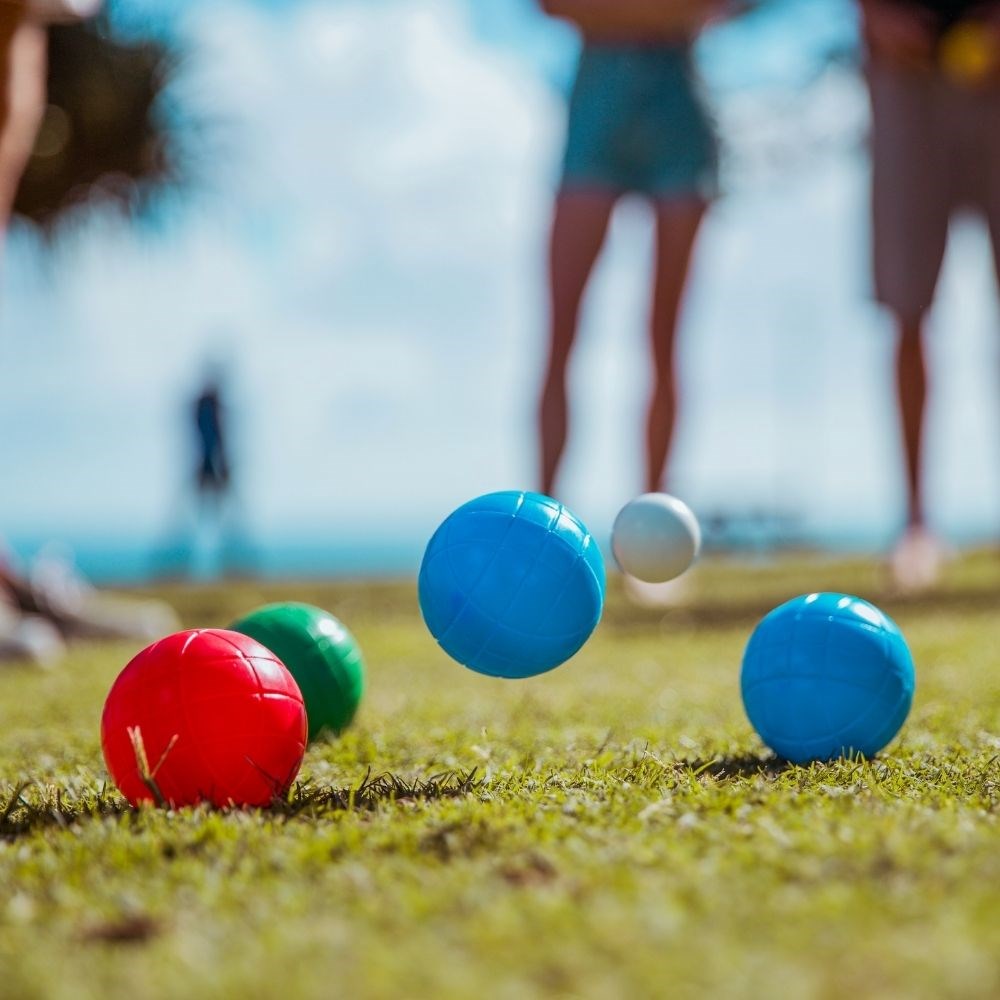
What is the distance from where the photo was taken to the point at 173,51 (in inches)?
501

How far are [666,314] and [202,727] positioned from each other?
467cm

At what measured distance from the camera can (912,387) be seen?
641 cm

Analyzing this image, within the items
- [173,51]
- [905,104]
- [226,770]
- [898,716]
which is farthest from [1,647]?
[173,51]

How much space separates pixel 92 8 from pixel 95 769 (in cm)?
339

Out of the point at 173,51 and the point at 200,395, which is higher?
the point at 173,51

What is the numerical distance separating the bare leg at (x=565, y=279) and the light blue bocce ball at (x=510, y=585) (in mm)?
3309

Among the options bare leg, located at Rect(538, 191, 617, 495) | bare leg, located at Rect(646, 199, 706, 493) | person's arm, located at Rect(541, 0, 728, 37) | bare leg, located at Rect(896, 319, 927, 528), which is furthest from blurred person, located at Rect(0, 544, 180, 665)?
bare leg, located at Rect(896, 319, 927, 528)

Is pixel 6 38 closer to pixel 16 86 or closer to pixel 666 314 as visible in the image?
pixel 16 86

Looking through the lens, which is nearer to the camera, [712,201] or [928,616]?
[928,616]

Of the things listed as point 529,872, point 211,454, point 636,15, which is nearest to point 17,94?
point 636,15

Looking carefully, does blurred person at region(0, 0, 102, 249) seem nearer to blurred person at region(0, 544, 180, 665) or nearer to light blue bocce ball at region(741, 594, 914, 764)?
blurred person at region(0, 544, 180, 665)

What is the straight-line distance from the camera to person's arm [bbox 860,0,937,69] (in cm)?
591

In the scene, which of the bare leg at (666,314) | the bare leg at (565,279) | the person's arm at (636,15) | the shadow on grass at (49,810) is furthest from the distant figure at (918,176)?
the shadow on grass at (49,810)

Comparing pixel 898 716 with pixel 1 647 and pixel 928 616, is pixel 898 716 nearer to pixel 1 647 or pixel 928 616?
pixel 928 616
